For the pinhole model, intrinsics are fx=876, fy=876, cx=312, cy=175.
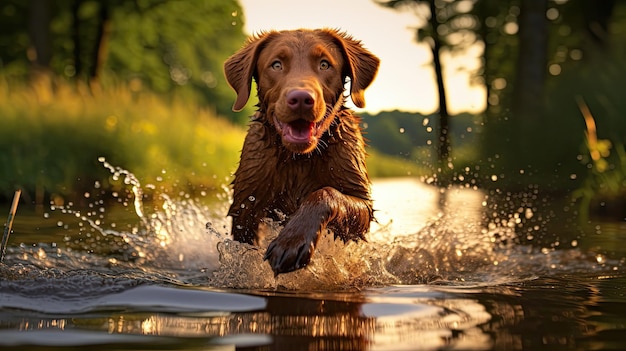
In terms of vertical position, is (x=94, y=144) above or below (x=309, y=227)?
above

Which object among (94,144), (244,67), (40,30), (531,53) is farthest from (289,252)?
(40,30)

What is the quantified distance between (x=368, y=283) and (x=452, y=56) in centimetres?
2319

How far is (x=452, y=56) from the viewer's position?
90.7 feet

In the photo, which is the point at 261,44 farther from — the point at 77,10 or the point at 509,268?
the point at 77,10

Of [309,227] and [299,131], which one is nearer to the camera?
[309,227]

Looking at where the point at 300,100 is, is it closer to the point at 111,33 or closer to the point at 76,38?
the point at 76,38

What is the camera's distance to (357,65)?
19.0 feet

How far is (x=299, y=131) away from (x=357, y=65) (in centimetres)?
85

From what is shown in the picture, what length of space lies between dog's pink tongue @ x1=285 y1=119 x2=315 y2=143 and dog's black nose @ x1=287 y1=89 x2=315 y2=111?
253mm

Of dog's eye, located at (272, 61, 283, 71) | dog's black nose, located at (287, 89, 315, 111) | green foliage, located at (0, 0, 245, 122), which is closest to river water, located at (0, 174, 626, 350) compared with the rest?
dog's black nose, located at (287, 89, 315, 111)

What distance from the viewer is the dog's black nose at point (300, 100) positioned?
4.86 metres

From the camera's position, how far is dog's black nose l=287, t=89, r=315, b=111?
486cm

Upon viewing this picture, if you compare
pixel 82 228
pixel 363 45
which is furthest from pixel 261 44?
pixel 82 228

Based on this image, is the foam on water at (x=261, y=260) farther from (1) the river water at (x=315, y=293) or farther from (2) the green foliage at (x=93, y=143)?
(2) the green foliage at (x=93, y=143)
